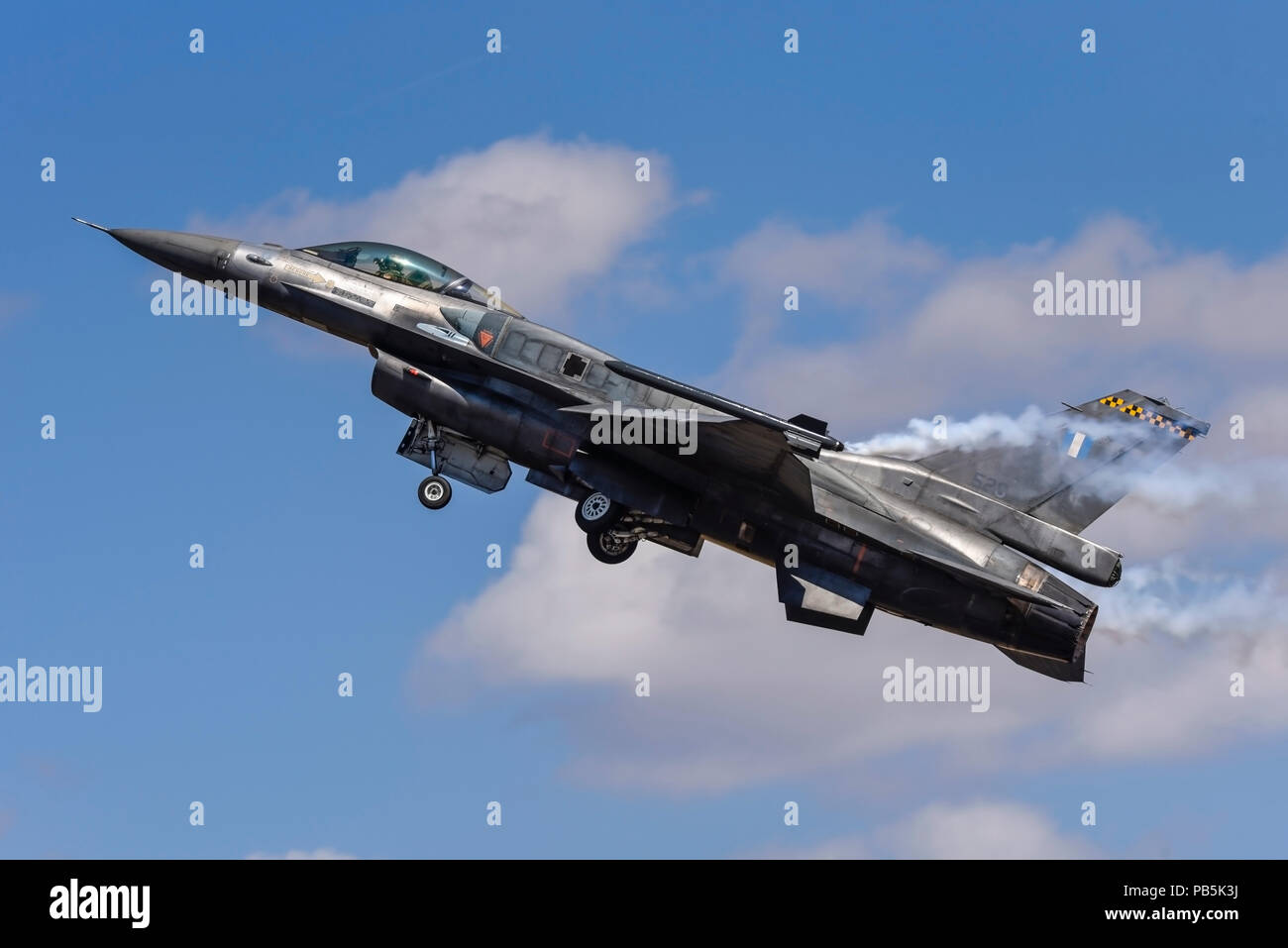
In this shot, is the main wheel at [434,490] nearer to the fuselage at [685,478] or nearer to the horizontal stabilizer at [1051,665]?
the fuselage at [685,478]

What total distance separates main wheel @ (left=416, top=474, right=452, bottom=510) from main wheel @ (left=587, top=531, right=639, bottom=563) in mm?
2563

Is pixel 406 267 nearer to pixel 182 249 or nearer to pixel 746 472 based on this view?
pixel 182 249

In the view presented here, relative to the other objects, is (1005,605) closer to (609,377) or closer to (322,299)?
(609,377)

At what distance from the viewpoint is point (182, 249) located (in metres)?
29.6

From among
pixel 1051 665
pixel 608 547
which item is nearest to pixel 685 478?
pixel 608 547

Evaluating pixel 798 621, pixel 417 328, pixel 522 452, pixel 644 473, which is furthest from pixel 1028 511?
pixel 417 328

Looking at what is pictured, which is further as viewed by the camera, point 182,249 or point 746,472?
point 182,249

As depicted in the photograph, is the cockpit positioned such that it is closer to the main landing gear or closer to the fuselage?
the fuselage

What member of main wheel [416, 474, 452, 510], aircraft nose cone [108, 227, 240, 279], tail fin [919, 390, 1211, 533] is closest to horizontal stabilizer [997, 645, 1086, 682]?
tail fin [919, 390, 1211, 533]

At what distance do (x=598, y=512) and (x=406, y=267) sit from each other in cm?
560

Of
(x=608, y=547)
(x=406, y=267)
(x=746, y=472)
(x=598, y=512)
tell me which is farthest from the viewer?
(x=406, y=267)

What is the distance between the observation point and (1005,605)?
27625 millimetres

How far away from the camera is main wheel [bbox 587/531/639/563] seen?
28719 millimetres

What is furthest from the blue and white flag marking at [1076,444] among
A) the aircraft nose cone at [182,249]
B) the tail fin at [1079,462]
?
the aircraft nose cone at [182,249]
